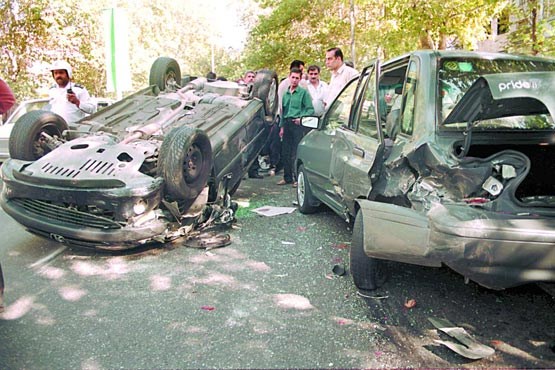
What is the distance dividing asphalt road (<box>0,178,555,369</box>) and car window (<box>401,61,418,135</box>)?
3.96 ft

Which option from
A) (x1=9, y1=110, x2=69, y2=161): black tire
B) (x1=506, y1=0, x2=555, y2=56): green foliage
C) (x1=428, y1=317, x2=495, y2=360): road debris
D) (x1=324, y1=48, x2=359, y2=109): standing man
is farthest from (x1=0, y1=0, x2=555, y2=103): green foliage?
(x1=428, y1=317, x2=495, y2=360): road debris

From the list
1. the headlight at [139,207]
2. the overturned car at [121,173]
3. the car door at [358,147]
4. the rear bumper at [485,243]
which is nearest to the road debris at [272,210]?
the overturned car at [121,173]

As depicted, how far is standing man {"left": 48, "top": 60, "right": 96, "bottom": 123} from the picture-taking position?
6574 millimetres

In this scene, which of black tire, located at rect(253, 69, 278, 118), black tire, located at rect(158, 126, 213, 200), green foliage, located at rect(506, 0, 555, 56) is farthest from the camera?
green foliage, located at rect(506, 0, 555, 56)

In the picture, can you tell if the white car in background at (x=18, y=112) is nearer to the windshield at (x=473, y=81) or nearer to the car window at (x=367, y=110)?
the car window at (x=367, y=110)

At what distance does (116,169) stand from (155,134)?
1022mm

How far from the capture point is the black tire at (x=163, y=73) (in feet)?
23.2

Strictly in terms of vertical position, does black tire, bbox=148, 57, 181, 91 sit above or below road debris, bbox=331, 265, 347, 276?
above

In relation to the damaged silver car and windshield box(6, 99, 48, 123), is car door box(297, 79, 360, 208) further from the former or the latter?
windshield box(6, 99, 48, 123)

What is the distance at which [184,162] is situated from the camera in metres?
4.46

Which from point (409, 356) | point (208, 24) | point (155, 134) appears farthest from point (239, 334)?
point (208, 24)

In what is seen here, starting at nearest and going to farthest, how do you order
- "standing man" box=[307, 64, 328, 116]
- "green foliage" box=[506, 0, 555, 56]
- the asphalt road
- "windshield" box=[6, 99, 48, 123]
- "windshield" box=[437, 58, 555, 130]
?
the asphalt road, "windshield" box=[437, 58, 555, 130], "green foliage" box=[506, 0, 555, 56], "standing man" box=[307, 64, 328, 116], "windshield" box=[6, 99, 48, 123]

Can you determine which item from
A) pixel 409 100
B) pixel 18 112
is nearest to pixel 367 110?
pixel 409 100

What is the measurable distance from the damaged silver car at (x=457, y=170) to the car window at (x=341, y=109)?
1.62 ft
